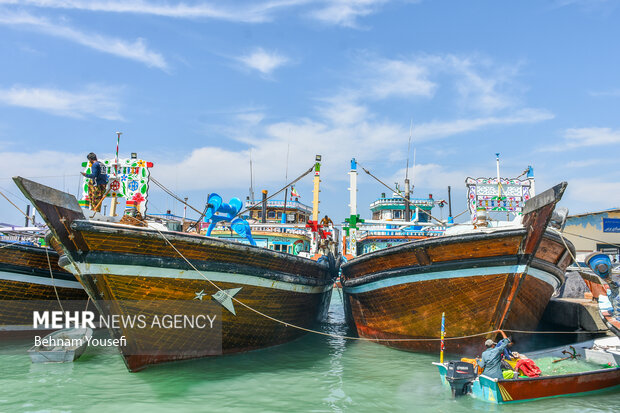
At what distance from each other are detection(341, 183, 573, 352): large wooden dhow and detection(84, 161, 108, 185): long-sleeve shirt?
20.2 ft

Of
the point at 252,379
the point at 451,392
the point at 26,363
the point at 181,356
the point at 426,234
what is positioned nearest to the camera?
the point at 451,392

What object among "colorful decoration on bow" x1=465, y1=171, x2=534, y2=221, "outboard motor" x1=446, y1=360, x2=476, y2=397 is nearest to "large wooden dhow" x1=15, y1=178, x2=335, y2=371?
"outboard motor" x1=446, y1=360, x2=476, y2=397

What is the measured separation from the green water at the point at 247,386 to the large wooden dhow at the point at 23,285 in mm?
1509

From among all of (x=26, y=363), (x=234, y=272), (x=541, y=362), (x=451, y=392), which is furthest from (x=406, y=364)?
(x=26, y=363)

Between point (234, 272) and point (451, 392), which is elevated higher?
point (234, 272)

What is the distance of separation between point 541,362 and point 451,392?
98.2 inches

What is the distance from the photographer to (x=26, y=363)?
8656mm

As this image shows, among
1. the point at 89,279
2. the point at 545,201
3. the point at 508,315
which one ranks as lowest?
the point at 508,315

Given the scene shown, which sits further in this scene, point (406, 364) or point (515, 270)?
point (406, 364)

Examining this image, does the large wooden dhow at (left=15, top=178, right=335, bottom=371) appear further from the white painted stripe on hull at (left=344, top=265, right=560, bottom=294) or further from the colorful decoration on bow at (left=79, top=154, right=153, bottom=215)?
the colorful decoration on bow at (left=79, top=154, right=153, bottom=215)

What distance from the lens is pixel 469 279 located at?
27.2ft

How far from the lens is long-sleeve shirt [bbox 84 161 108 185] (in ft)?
28.9

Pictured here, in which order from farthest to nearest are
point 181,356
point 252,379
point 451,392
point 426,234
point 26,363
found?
1. point 426,234
2. point 26,363
3. point 181,356
4. point 252,379
5. point 451,392

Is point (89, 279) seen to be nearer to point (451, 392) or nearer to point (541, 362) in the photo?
point (451, 392)
